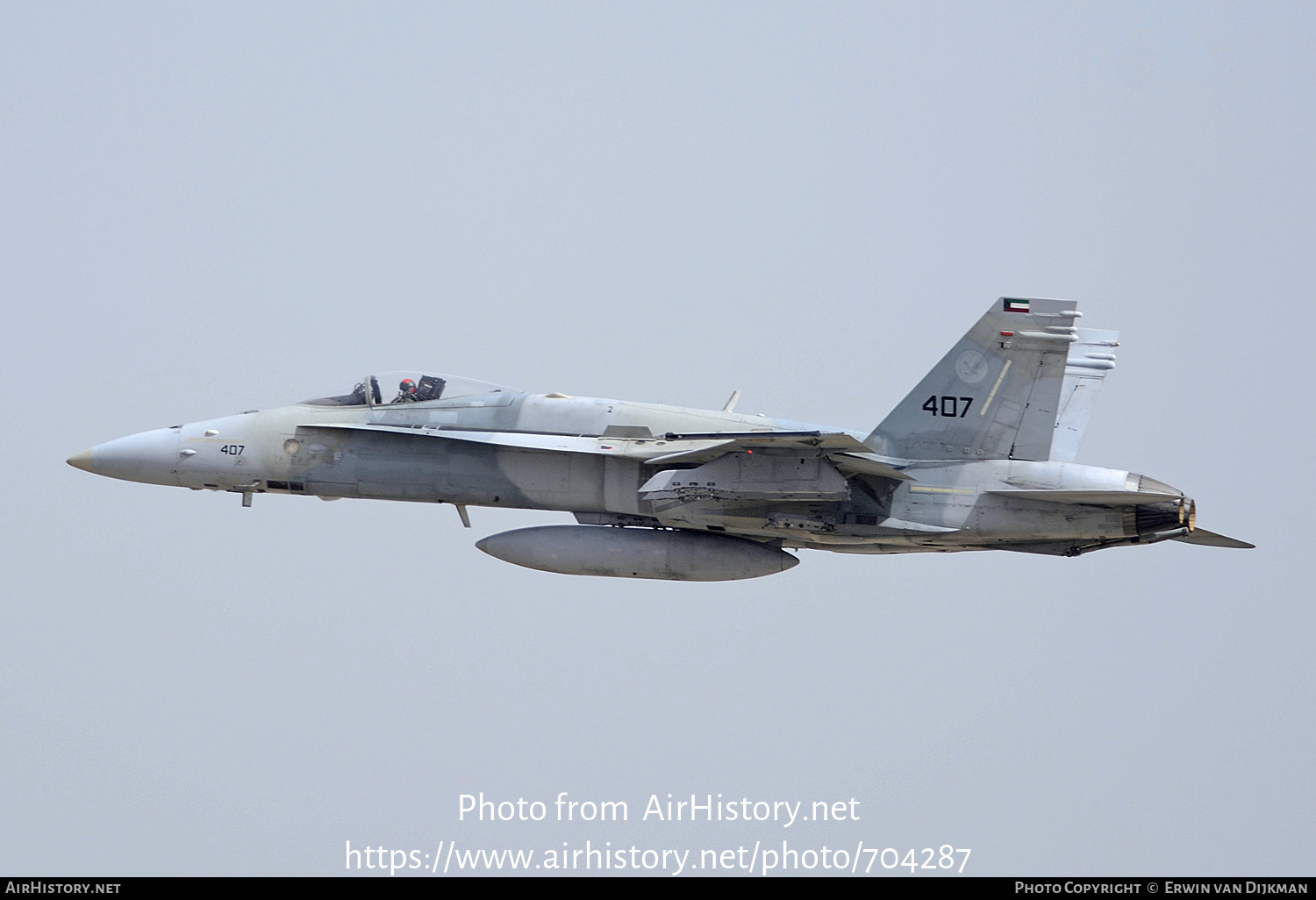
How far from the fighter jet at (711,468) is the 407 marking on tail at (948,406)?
2 cm

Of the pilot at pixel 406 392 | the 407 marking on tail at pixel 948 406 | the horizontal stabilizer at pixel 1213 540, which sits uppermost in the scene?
the 407 marking on tail at pixel 948 406

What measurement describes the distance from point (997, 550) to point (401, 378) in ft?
26.9

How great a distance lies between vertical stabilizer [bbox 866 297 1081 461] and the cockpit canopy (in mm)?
5340

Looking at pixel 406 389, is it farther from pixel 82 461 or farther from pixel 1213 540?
pixel 1213 540

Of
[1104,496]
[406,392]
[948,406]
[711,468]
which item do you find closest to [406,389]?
[406,392]

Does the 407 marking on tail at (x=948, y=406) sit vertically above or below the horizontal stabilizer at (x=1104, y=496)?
above

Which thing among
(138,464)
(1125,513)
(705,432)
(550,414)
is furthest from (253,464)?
(1125,513)

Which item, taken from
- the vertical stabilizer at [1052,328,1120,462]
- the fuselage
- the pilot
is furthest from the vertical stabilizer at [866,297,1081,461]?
the pilot

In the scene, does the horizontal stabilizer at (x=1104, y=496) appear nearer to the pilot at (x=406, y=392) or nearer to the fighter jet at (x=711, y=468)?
the fighter jet at (x=711, y=468)

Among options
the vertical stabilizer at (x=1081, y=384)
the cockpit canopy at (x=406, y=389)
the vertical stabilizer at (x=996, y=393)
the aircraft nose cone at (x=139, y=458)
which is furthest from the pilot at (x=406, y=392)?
the vertical stabilizer at (x=1081, y=384)

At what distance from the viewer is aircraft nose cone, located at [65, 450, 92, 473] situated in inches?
905

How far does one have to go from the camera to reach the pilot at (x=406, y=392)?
22562mm

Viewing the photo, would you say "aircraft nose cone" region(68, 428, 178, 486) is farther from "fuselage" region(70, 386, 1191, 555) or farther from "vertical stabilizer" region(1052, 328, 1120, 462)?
"vertical stabilizer" region(1052, 328, 1120, 462)

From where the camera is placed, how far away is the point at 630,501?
2184 centimetres
